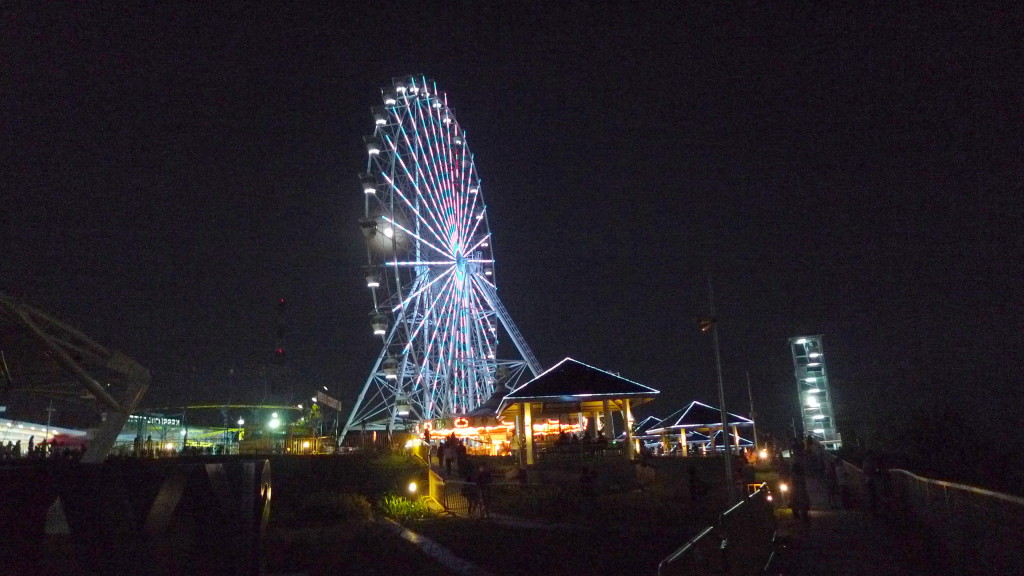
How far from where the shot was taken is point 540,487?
64.3ft

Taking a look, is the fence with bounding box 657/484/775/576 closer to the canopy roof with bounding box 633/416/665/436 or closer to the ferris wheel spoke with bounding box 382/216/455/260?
the ferris wheel spoke with bounding box 382/216/455/260

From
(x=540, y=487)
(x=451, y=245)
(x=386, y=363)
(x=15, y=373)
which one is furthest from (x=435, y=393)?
(x=15, y=373)

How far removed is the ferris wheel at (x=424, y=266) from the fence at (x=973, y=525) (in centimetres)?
2695

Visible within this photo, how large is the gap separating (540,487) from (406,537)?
7413 mm

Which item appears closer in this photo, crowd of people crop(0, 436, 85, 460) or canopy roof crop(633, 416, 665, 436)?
crowd of people crop(0, 436, 85, 460)

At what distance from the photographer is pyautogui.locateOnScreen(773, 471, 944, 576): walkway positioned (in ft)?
29.1

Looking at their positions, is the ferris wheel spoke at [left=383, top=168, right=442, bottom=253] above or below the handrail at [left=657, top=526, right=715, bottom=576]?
above

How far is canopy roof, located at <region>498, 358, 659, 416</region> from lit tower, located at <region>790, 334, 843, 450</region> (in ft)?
107

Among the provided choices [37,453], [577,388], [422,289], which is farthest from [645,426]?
[37,453]

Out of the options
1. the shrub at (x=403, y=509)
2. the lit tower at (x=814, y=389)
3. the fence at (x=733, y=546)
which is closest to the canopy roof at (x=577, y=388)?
the shrub at (x=403, y=509)

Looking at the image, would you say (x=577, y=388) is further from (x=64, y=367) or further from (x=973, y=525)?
(x=973, y=525)

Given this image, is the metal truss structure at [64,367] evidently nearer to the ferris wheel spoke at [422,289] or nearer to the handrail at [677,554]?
the handrail at [677,554]

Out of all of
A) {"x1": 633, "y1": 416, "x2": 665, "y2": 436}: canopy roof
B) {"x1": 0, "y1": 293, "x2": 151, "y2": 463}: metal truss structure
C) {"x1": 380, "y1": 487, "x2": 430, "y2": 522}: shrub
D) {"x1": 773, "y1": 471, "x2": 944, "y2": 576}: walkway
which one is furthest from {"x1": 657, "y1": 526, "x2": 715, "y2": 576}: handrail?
{"x1": 633, "y1": 416, "x2": 665, "y2": 436}: canopy roof

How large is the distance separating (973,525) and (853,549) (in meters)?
3.28
